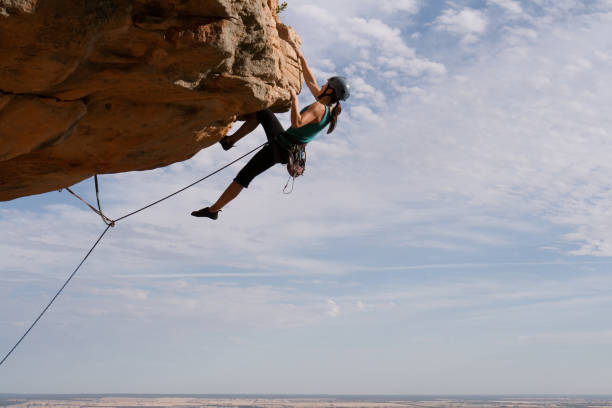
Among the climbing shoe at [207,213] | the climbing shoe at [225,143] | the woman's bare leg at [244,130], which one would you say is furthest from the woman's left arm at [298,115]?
the climbing shoe at [207,213]

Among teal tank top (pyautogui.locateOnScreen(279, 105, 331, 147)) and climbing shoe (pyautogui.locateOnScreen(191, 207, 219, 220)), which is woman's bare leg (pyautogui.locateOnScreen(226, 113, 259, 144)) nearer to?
teal tank top (pyautogui.locateOnScreen(279, 105, 331, 147))

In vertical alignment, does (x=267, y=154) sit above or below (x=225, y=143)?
below

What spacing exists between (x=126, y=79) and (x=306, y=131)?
102 inches

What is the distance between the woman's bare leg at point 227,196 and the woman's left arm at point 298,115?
121cm

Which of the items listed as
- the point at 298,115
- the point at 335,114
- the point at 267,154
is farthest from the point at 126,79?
the point at 335,114

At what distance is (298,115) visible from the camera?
6.98 metres

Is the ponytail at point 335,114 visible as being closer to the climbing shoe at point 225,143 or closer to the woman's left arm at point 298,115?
the woman's left arm at point 298,115

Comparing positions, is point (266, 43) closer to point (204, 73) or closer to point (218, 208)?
point (204, 73)

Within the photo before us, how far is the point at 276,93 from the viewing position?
653 centimetres

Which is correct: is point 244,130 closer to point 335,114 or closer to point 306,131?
point 306,131

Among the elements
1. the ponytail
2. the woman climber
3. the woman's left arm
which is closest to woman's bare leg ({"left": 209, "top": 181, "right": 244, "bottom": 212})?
the woman climber

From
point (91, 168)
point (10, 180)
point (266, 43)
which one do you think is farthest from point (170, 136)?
point (10, 180)

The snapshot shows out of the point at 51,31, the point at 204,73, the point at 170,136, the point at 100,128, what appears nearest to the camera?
the point at 51,31

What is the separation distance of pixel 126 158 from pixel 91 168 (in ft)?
1.83
